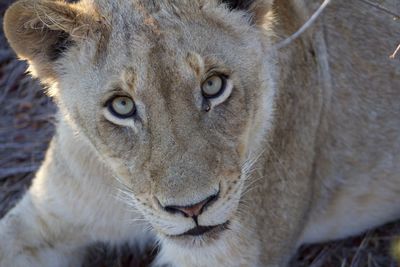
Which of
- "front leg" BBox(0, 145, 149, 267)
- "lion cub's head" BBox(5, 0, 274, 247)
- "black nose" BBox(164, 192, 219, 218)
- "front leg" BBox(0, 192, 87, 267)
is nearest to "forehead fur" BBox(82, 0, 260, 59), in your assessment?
"lion cub's head" BBox(5, 0, 274, 247)

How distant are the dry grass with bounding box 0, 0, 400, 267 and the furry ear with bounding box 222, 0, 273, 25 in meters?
1.30

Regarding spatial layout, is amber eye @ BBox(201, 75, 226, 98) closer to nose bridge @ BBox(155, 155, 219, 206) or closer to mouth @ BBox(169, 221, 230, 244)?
nose bridge @ BBox(155, 155, 219, 206)

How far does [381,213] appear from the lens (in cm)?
390

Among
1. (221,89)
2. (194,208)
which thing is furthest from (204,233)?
(221,89)

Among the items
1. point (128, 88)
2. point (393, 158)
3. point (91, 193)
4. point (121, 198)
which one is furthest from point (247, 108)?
point (393, 158)

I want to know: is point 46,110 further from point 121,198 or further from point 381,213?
point 381,213

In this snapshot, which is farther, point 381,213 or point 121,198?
point 381,213

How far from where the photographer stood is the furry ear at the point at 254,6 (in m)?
2.95

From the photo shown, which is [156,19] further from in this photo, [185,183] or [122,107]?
[185,183]

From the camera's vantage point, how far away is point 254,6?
2.97 meters

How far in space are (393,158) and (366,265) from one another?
0.51m

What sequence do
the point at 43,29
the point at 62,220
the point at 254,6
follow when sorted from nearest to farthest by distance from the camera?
the point at 43,29 → the point at 254,6 → the point at 62,220

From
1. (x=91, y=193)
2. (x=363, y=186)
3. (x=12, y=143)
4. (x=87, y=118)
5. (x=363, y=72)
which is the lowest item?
(x=12, y=143)

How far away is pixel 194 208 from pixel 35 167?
2.06 m
